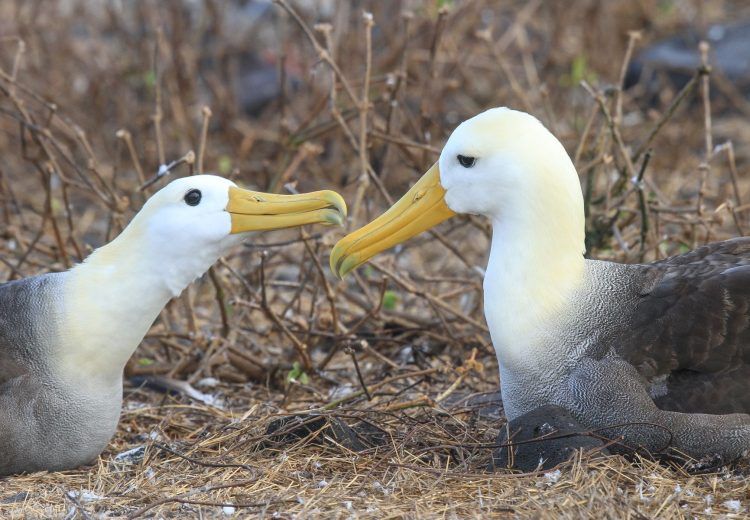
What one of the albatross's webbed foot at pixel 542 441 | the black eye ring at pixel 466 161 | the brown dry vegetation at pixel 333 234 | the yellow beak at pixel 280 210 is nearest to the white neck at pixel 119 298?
the yellow beak at pixel 280 210

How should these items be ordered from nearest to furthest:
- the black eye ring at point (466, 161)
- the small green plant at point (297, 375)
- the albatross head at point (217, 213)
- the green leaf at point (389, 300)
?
1. the black eye ring at point (466, 161)
2. the albatross head at point (217, 213)
3. the small green plant at point (297, 375)
4. the green leaf at point (389, 300)

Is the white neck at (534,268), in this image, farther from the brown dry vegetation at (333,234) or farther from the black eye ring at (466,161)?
the brown dry vegetation at (333,234)

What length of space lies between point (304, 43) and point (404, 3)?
92 cm

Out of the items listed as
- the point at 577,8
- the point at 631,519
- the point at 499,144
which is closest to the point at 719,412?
the point at 631,519

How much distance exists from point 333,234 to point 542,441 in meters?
2.14

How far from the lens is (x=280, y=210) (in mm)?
4535

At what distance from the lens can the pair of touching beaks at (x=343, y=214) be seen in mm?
4461

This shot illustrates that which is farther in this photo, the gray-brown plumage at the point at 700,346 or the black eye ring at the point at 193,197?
the black eye ring at the point at 193,197

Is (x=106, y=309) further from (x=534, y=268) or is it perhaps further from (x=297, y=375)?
(x=534, y=268)

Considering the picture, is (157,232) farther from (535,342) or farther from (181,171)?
(181,171)

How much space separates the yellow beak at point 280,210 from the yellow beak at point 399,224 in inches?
5.2

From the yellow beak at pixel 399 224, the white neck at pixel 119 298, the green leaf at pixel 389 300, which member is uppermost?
the yellow beak at pixel 399 224

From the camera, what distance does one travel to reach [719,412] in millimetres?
4172

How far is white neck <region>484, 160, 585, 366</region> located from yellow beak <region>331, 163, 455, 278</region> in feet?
1.13
